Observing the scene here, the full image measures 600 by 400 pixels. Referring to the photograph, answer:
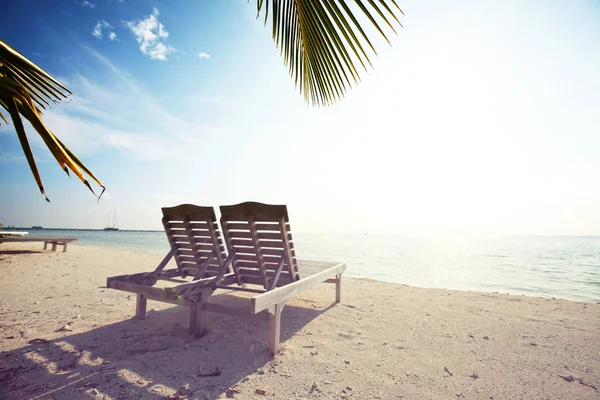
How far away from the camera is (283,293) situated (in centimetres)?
361

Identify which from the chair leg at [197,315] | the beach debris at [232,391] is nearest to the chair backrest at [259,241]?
the chair leg at [197,315]

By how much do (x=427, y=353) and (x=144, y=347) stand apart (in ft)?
11.1

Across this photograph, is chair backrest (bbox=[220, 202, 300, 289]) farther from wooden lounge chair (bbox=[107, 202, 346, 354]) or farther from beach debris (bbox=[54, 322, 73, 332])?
beach debris (bbox=[54, 322, 73, 332])

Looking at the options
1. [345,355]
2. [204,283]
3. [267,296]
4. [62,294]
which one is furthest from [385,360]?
[62,294]

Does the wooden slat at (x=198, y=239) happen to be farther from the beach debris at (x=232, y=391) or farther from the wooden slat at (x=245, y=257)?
the beach debris at (x=232, y=391)

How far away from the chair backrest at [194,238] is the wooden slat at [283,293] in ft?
4.16

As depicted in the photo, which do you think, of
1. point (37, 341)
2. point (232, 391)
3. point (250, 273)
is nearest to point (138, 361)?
point (232, 391)

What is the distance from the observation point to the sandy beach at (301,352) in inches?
110

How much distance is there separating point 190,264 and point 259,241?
1556mm

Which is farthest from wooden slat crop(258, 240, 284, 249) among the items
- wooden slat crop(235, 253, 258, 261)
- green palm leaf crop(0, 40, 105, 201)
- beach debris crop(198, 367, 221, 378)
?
green palm leaf crop(0, 40, 105, 201)

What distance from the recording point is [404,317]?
5.10 m

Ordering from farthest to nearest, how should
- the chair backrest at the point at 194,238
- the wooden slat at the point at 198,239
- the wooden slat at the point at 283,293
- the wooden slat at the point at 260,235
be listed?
the wooden slat at the point at 198,239 → the chair backrest at the point at 194,238 → the wooden slat at the point at 260,235 → the wooden slat at the point at 283,293

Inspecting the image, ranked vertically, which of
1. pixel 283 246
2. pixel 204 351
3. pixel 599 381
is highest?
pixel 283 246

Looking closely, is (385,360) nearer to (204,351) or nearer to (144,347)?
(204,351)
